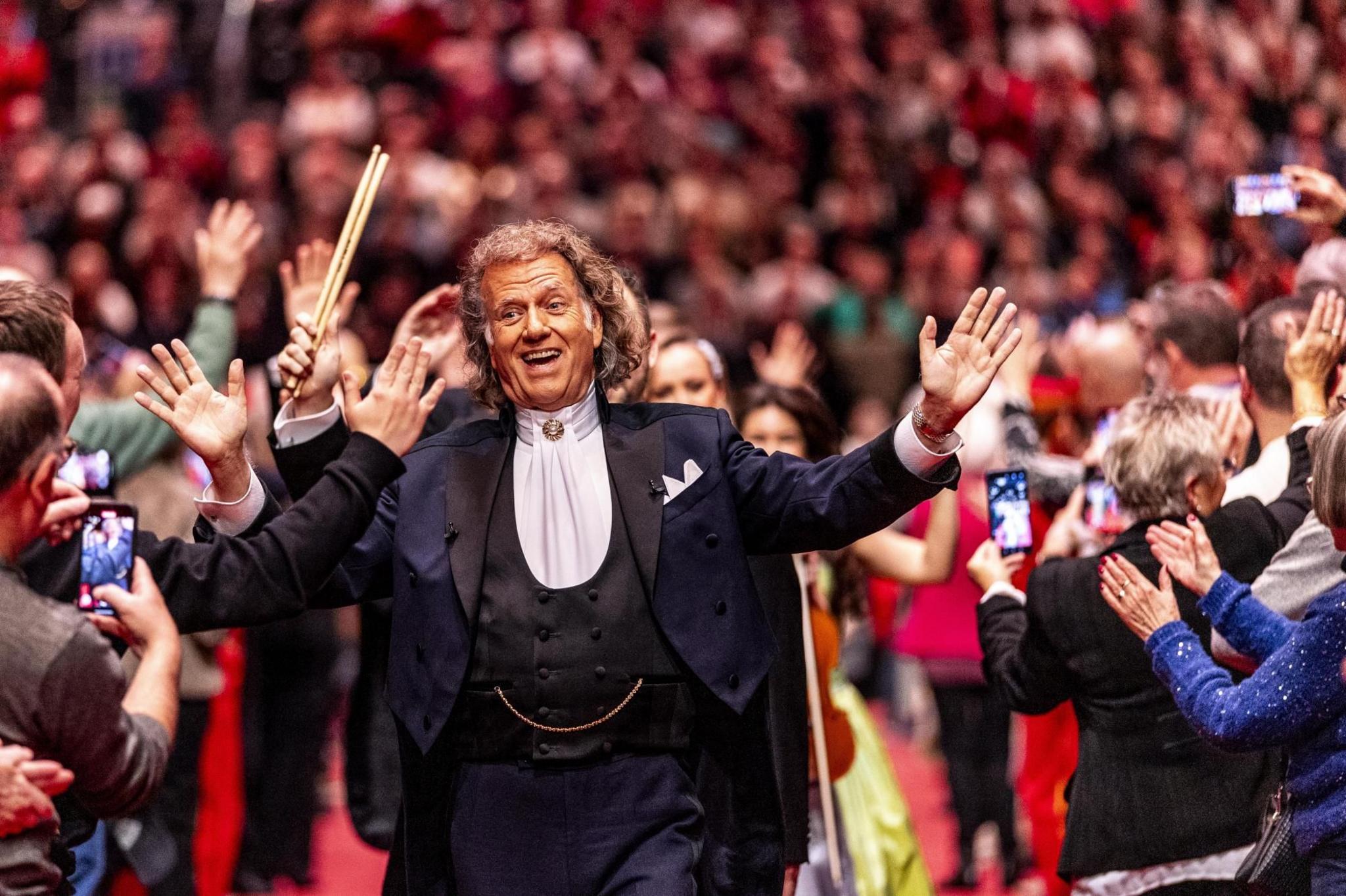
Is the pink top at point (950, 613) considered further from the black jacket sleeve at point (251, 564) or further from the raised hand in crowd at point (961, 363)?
the black jacket sleeve at point (251, 564)

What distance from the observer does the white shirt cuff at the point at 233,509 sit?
11.6 ft

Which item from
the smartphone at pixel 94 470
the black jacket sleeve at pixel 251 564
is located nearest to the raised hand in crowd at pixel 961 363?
the black jacket sleeve at pixel 251 564

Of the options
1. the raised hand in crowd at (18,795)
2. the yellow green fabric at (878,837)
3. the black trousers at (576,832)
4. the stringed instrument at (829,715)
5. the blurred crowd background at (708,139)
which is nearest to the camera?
the raised hand in crowd at (18,795)

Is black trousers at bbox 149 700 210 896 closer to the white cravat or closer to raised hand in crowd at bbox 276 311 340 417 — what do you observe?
raised hand in crowd at bbox 276 311 340 417

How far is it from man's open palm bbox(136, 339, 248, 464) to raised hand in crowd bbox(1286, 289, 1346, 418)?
215 cm

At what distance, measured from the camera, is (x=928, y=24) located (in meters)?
12.9

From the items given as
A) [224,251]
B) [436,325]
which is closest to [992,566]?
[436,325]

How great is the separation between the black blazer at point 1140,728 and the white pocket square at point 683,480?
887mm

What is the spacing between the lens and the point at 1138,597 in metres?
3.65

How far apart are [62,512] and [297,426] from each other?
3.22ft

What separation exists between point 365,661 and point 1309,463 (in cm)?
266

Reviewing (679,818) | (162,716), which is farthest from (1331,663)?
(162,716)

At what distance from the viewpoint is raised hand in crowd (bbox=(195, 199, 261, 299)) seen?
4578mm

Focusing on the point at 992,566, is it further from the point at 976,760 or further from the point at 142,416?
the point at 976,760
